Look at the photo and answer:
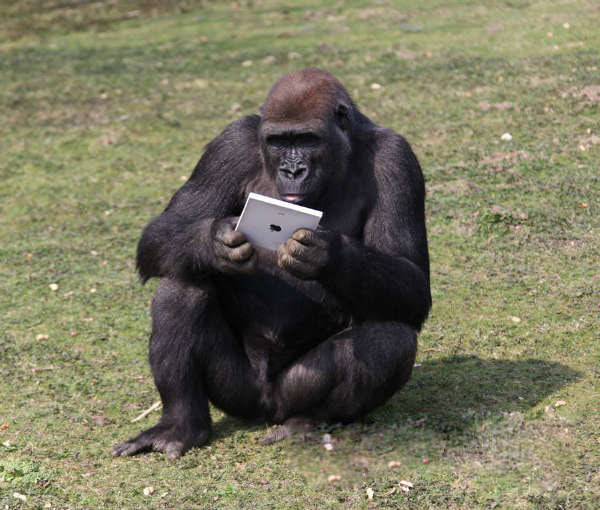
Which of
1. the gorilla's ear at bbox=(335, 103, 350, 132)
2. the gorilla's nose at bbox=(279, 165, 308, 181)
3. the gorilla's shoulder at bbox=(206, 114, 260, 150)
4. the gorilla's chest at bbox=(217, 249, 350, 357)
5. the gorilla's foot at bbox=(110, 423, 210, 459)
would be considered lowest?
the gorilla's foot at bbox=(110, 423, 210, 459)

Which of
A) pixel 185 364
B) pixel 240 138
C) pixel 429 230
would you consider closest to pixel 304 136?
pixel 240 138

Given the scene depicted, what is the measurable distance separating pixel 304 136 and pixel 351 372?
125 centimetres

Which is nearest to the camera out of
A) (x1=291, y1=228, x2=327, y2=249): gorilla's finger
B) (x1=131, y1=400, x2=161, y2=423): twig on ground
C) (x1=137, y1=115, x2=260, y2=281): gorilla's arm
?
(x1=291, y1=228, x2=327, y2=249): gorilla's finger

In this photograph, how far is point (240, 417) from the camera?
17.4ft

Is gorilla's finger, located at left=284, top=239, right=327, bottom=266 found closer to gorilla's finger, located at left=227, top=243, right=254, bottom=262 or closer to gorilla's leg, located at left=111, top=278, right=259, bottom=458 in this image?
gorilla's finger, located at left=227, top=243, right=254, bottom=262

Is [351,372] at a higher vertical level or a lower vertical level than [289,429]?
higher

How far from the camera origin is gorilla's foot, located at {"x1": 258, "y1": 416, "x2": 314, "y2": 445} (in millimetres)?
5027

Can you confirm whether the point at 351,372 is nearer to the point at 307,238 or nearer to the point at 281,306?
the point at 281,306

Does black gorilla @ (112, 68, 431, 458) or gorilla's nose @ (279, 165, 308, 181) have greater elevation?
gorilla's nose @ (279, 165, 308, 181)

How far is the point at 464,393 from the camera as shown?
5473 mm

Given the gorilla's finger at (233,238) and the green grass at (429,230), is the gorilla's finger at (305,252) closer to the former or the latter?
the gorilla's finger at (233,238)

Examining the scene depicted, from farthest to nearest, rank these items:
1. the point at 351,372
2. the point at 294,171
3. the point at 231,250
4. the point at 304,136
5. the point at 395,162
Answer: the point at 395,162
the point at 351,372
the point at 304,136
the point at 294,171
the point at 231,250

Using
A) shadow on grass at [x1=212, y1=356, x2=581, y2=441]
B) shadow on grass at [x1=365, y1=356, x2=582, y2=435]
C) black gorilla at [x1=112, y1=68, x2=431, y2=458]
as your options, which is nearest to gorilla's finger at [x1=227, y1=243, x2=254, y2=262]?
black gorilla at [x1=112, y1=68, x2=431, y2=458]

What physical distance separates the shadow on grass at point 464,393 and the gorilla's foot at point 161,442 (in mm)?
245
